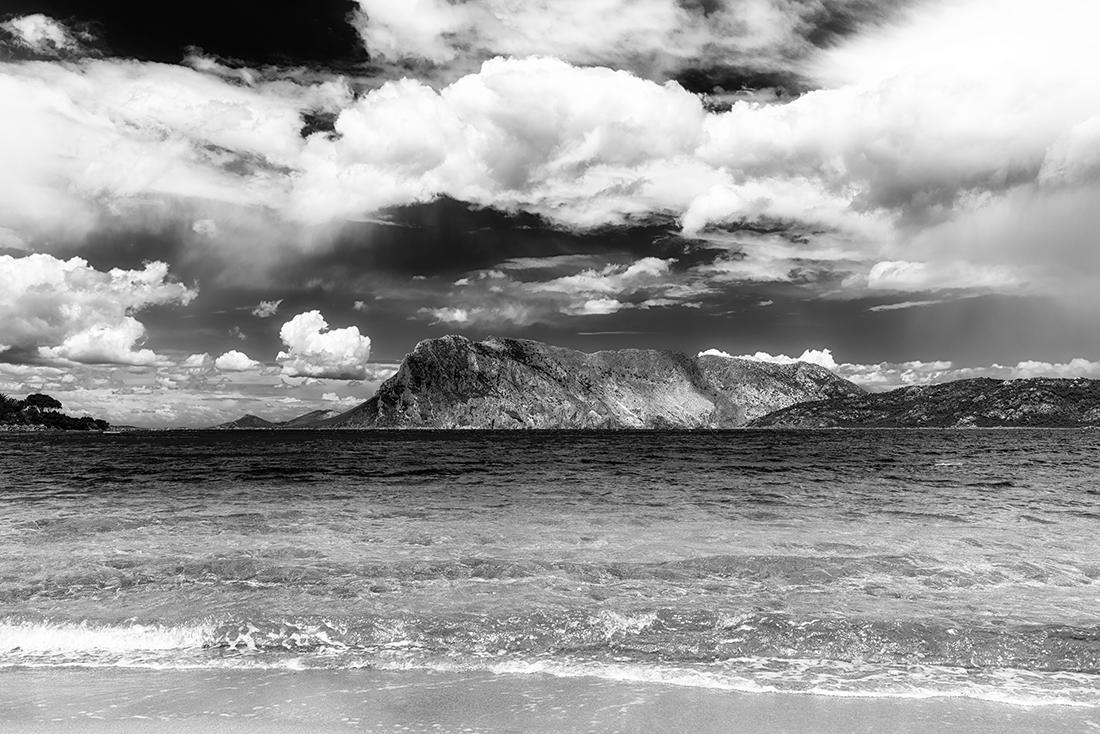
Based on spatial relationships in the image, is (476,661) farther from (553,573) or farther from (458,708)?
(553,573)

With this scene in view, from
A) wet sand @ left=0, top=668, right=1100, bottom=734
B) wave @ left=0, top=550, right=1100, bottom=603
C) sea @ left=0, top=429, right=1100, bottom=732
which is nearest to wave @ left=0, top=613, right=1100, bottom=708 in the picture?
sea @ left=0, top=429, right=1100, bottom=732

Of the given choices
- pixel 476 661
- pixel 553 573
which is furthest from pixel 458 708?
pixel 553 573

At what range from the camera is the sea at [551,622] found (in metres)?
8.62

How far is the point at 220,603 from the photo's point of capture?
534 inches

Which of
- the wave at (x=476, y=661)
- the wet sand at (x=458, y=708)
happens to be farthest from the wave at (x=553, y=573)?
the wet sand at (x=458, y=708)

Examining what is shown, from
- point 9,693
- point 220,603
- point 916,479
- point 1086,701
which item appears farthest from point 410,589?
point 916,479

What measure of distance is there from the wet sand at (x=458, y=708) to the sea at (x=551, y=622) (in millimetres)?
45

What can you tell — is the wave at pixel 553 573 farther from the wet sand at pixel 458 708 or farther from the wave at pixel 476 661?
the wet sand at pixel 458 708

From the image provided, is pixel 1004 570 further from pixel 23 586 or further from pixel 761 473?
pixel 761 473

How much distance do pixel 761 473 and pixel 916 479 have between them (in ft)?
36.1

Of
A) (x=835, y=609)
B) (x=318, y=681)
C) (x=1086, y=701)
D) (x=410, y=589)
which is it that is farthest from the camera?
(x=410, y=589)

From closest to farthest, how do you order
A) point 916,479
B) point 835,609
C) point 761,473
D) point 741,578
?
point 835,609 < point 741,578 < point 916,479 < point 761,473

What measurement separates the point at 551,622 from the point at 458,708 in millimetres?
3871

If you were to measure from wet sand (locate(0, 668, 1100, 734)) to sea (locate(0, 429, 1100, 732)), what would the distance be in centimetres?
5
